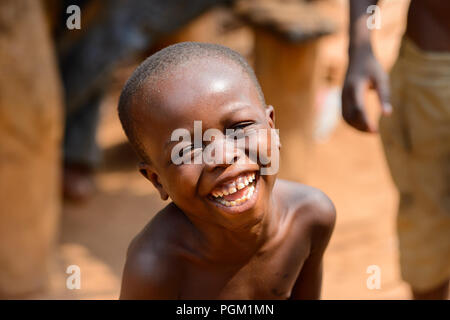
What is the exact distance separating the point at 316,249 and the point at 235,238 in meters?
0.28

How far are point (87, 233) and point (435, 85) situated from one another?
9.69 feet

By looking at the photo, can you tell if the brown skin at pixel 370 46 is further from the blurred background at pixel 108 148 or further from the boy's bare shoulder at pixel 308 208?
the blurred background at pixel 108 148

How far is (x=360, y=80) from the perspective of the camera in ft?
6.73

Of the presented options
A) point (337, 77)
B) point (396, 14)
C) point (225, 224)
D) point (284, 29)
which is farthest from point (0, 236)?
point (396, 14)

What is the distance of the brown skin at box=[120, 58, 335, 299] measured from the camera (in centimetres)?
144

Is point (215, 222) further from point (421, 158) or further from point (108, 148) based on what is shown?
point (108, 148)

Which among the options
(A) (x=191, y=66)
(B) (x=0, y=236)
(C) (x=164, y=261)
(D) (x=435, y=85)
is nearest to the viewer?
(A) (x=191, y=66)

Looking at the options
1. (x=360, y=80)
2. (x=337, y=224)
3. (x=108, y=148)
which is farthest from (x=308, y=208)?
(x=108, y=148)

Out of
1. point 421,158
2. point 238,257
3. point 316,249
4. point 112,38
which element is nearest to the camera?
point 238,257

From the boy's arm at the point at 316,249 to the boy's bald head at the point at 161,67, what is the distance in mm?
374

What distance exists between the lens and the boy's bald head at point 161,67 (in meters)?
1.46

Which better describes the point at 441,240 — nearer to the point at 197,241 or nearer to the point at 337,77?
the point at 197,241

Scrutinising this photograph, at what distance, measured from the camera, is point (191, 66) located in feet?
4.78

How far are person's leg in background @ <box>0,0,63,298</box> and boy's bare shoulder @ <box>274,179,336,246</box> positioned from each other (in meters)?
1.92
